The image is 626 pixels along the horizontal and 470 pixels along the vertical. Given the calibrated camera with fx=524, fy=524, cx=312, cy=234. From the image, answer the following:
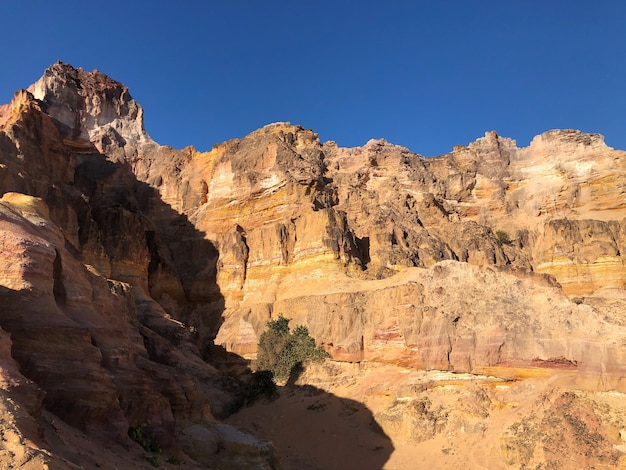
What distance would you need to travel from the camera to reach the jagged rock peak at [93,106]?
7019 cm

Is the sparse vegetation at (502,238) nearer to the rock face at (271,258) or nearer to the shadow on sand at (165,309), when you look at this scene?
the rock face at (271,258)

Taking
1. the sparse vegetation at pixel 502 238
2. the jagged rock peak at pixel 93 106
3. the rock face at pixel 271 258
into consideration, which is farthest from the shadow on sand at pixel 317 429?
the jagged rock peak at pixel 93 106

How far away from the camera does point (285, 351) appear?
3300cm

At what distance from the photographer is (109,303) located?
16719 mm

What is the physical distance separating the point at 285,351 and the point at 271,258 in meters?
13.2

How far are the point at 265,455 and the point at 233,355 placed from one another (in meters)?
19.7

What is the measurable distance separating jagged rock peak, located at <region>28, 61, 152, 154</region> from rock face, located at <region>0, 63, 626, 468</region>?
349 mm

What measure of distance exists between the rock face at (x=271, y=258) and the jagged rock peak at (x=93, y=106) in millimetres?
349

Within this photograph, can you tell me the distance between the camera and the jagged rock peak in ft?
230

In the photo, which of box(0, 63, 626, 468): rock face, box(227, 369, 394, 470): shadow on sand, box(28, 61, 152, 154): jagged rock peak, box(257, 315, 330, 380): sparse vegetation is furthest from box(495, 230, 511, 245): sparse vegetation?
box(28, 61, 152, 154): jagged rock peak

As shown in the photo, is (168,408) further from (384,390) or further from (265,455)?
(384,390)

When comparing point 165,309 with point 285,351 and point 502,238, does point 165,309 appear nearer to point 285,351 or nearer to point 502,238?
point 285,351

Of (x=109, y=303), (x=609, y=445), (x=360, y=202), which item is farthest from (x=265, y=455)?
(x=360, y=202)

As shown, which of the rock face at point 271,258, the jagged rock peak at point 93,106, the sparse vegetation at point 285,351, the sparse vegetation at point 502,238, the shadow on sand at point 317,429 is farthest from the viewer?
the jagged rock peak at point 93,106
